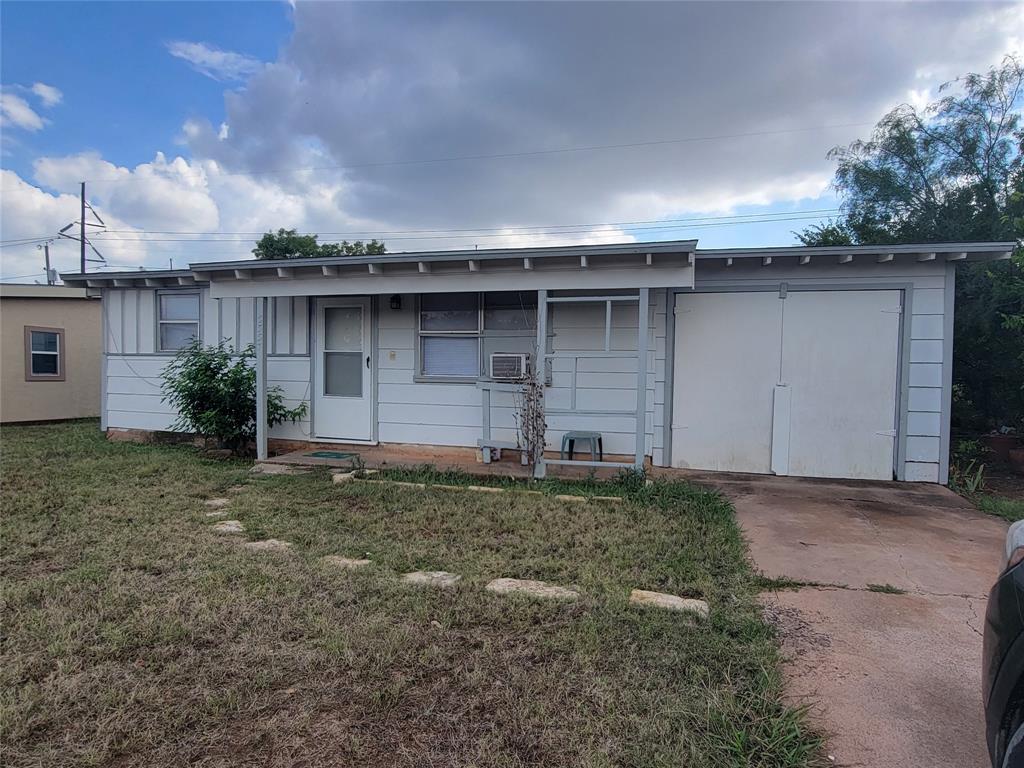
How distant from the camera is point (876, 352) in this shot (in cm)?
619

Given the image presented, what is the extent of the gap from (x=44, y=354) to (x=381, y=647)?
12.5 m

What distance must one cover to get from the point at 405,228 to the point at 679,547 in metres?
23.9

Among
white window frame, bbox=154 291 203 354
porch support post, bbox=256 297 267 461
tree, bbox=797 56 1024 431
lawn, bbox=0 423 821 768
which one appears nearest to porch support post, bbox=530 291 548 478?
lawn, bbox=0 423 821 768

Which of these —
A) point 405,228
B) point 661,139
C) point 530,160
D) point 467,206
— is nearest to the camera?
point 661,139

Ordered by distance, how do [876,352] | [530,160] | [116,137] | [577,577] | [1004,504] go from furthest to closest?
[530,160] → [116,137] → [876,352] → [1004,504] → [577,577]

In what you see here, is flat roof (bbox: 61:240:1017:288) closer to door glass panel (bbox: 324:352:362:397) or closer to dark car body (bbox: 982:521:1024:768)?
door glass panel (bbox: 324:352:362:397)

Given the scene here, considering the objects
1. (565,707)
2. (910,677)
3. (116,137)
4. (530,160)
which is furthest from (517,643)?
(530,160)

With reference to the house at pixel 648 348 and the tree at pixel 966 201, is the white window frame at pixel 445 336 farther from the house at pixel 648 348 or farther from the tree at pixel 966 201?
the tree at pixel 966 201

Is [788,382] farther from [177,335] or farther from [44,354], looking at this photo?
[44,354]

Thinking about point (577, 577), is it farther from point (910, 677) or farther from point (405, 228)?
point (405, 228)

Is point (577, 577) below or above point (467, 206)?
below

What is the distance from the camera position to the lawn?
6.54 feet

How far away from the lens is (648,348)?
638cm

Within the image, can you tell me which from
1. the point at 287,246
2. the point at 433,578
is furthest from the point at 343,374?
the point at 287,246
